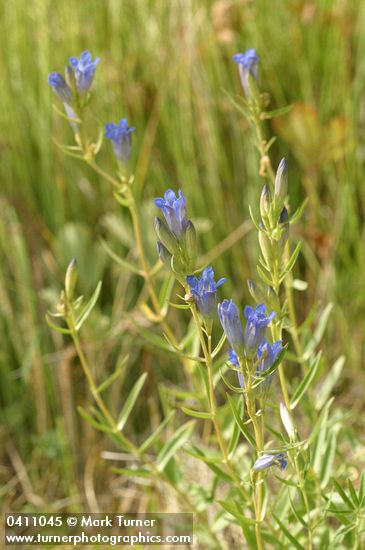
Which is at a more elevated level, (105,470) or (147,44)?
(147,44)

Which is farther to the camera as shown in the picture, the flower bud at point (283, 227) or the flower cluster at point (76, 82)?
the flower cluster at point (76, 82)

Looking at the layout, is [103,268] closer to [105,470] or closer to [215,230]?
[215,230]

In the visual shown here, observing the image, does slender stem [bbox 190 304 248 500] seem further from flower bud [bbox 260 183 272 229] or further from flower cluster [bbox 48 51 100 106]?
flower cluster [bbox 48 51 100 106]

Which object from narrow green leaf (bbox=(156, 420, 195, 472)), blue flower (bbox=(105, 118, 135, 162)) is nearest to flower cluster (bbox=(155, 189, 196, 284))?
blue flower (bbox=(105, 118, 135, 162))

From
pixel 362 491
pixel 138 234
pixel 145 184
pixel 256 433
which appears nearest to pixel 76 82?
pixel 138 234

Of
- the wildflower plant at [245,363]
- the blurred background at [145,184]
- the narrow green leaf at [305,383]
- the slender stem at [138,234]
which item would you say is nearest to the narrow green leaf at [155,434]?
the wildflower plant at [245,363]

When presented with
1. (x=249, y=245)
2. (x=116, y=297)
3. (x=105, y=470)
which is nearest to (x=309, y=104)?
(x=249, y=245)

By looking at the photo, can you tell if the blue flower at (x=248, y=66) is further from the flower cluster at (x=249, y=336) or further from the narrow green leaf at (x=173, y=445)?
the narrow green leaf at (x=173, y=445)

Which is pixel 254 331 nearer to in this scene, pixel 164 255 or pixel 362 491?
pixel 164 255
